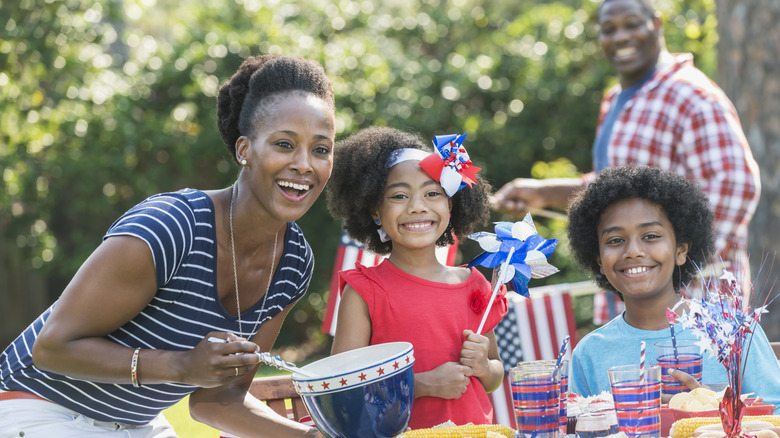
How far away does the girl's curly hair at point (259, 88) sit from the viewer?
9.48 feet

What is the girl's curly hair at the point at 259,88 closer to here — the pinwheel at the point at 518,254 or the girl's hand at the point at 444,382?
the pinwheel at the point at 518,254

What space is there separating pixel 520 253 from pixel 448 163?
1.58ft

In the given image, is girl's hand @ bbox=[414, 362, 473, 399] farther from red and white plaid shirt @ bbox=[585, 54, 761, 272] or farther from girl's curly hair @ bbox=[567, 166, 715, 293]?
red and white plaid shirt @ bbox=[585, 54, 761, 272]

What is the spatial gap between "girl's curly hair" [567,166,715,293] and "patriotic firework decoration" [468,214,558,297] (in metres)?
0.58

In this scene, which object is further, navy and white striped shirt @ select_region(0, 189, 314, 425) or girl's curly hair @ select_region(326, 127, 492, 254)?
girl's curly hair @ select_region(326, 127, 492, 254)

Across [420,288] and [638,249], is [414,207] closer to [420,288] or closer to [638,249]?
[420,288]

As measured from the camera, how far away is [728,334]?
2.10 meters

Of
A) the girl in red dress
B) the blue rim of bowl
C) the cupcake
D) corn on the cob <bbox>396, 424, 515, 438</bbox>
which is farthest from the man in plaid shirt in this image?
the blue rim of bowl

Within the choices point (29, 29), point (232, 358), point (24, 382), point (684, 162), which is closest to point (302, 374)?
point (232, 358)

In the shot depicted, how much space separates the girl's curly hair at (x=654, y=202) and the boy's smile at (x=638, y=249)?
44 millimetres

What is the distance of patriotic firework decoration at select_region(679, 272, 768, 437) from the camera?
208 cm

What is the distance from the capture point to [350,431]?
7.57 feet

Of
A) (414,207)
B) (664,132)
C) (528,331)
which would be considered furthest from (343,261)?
(664,132)

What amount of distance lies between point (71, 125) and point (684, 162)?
7.28 metres
